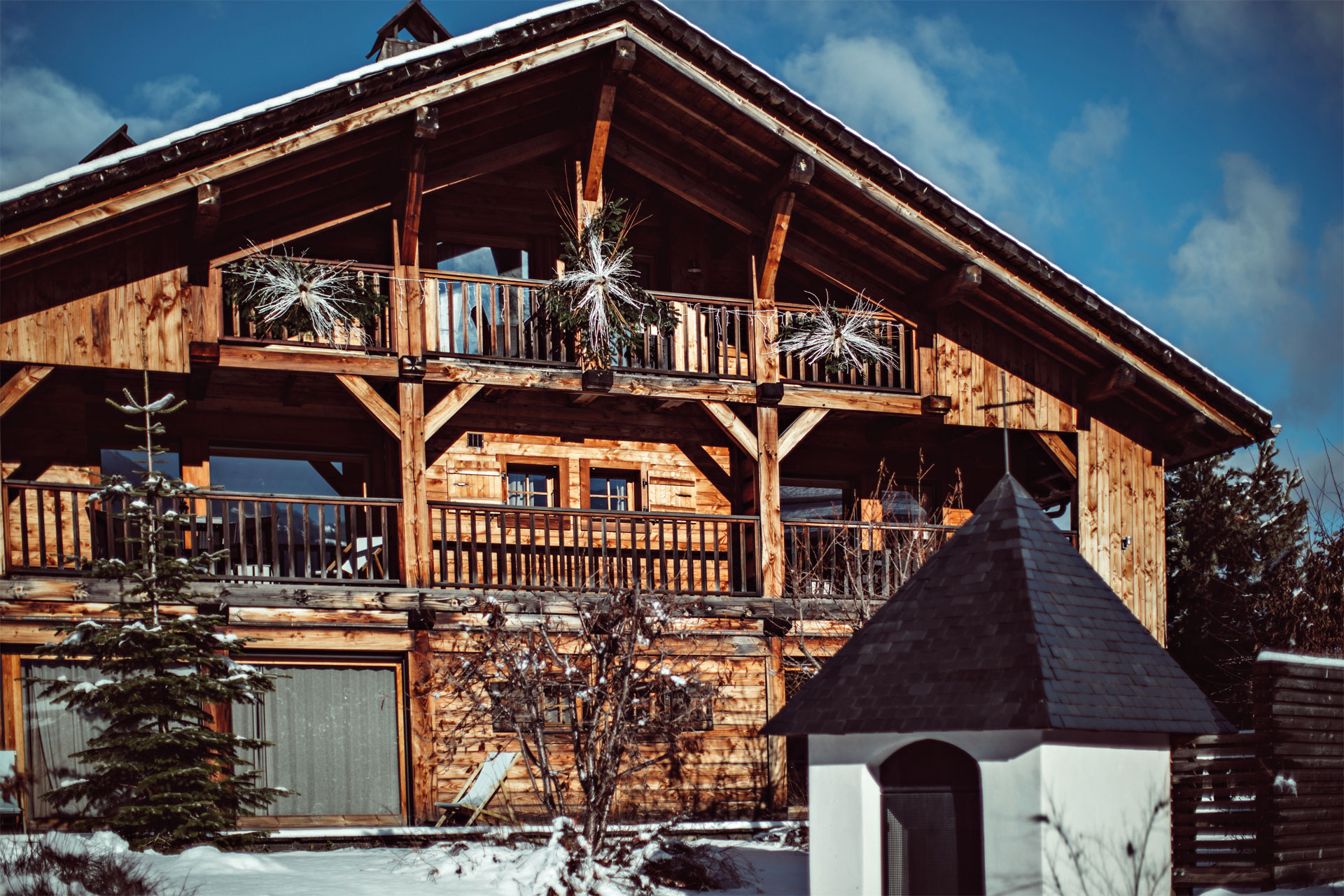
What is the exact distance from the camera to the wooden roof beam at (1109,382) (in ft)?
65.3

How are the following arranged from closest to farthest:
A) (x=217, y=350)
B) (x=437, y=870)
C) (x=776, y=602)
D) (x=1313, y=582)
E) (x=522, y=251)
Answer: (x=437, y=870) < (x=217, y=350) < (x=776, y=602) < (x=522, y=251) < (x=1313, y=582)

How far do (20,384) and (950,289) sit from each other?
36.6ft

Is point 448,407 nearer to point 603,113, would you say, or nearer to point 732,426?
point 732,426

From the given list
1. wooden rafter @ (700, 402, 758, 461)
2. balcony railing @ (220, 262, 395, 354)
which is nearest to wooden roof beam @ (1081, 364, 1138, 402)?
wooden rafter @ (700, 402, 758, 461)

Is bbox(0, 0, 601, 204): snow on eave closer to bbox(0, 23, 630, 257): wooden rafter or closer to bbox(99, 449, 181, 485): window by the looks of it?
bbox(0, 23, 630, 257): wooden rafter

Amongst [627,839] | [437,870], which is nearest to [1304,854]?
[627,839]

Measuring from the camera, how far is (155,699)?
528 inches

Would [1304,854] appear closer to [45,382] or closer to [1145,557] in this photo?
[1145,557]

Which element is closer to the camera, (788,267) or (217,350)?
(217,350)

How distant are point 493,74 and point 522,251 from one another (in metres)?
3.28

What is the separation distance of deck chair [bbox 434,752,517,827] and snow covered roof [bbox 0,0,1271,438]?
23.5 ft

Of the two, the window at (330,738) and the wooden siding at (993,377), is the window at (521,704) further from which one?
the wooden siding at (993,377)

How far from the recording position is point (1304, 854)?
1376 centimetres

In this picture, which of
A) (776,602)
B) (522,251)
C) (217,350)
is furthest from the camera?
(522,251)
